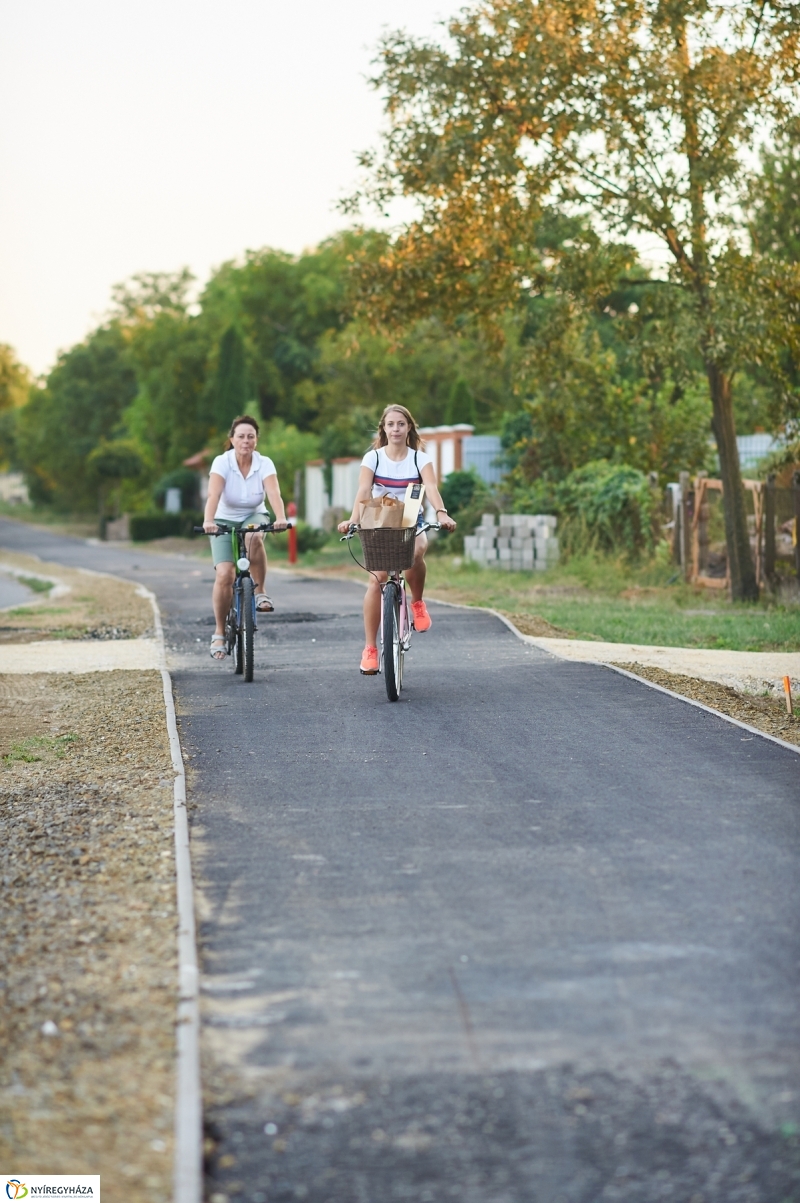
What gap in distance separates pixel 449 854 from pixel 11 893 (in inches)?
67.7

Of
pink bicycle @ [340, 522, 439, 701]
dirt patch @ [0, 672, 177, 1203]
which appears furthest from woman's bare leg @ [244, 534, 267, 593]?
dirt patch @ [0, 672, 177, 1203]

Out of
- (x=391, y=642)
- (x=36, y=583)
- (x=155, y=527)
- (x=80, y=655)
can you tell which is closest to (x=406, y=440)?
(x=391, y=642)

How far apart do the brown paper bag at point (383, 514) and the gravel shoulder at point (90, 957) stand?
1.87 metres

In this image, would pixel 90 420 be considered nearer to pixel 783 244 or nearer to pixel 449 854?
pixel 783 244

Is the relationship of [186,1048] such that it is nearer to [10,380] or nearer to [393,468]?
[393,468]

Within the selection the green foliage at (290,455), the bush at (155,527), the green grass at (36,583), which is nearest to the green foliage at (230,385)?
the bush at (155,527)

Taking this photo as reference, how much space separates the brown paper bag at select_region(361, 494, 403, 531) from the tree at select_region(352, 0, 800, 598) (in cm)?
917

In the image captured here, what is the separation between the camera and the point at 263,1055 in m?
3.95

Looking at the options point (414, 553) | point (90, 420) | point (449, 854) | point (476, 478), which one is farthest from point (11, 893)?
point (90, 420)

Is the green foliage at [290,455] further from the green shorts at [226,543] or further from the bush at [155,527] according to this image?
the green shorts at [226,543]

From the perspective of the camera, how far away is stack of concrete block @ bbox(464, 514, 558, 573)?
2517cm

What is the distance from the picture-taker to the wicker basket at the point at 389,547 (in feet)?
32.0

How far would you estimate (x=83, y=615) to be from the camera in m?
19.7

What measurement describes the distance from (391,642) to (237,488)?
2080 millimetres
